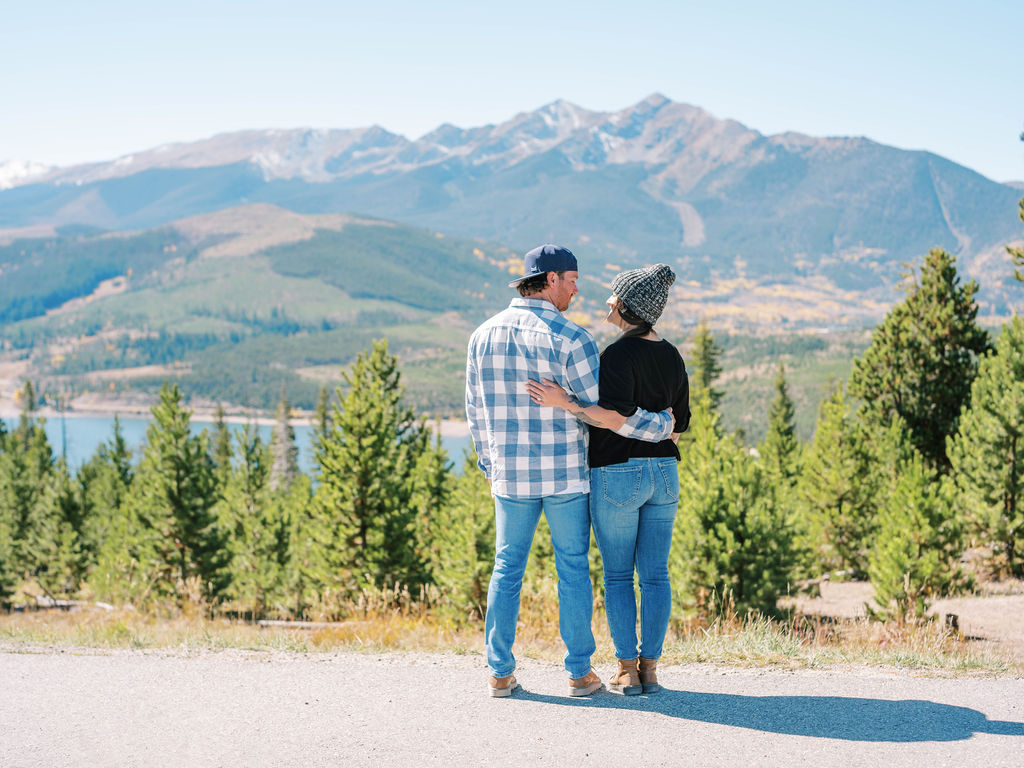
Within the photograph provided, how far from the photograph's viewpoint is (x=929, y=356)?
2662cm

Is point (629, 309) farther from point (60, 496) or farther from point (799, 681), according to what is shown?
point (60, 496)

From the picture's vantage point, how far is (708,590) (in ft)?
52.3

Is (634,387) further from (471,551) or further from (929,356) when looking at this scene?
(929,356)

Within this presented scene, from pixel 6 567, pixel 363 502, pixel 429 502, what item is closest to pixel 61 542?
pixel 6 567

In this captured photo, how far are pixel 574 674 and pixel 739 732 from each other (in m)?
1.15

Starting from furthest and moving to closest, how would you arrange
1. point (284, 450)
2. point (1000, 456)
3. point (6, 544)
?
point (284, 450)
point (6, 544)
point (1000, 456)

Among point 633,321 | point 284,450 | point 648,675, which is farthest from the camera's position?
point 284,450

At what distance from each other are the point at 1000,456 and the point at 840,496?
8.52 metres

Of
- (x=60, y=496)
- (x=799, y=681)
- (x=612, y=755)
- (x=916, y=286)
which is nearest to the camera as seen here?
(x=612, y=755)

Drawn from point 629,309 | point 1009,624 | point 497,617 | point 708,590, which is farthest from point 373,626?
point 1009,624

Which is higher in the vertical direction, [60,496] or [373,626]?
[373,626]

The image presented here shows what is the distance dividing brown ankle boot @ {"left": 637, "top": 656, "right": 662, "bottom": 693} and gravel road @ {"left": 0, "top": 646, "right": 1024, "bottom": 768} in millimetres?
144

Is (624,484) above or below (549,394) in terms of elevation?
below

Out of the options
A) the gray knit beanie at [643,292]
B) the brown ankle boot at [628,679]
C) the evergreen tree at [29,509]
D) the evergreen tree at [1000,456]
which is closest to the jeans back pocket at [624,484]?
the gray knit beanie at [643,292]
